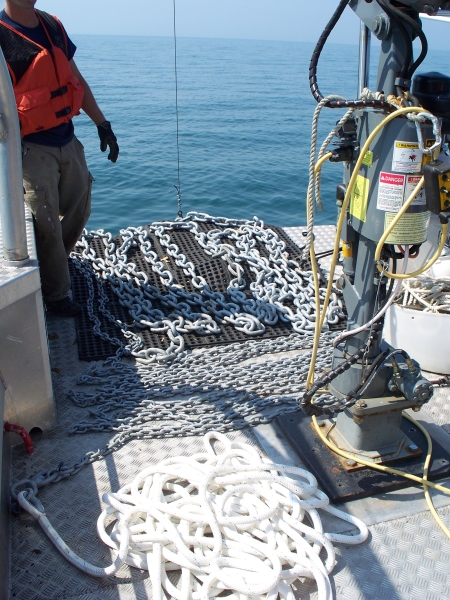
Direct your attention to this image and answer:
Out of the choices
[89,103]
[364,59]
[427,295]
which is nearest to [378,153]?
[364,59]

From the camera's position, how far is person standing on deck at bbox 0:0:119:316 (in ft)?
11.5

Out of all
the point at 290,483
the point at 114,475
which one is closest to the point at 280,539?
the point at 290,483

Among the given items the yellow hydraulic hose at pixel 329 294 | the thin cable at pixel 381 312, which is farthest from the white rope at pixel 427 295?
the thin cable at pixel 381 312

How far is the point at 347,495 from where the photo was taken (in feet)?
8.14

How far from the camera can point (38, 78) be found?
139 inches

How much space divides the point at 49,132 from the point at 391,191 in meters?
2.52

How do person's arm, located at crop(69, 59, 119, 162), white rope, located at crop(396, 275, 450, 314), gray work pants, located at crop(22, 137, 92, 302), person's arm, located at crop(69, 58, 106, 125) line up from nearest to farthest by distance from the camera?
white rope, located at crop(396, 275, 450, 314) → gray work pants, located at crop(22, 137, 92, 302) → person's arm, located at crop(69, 58, 106, 125) → person's arm, located at crop(69, 59, 119, 162)

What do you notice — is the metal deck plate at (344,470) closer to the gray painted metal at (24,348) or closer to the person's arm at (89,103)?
the gray painted metal at (24,348)

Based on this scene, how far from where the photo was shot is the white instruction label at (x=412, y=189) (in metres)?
2.06

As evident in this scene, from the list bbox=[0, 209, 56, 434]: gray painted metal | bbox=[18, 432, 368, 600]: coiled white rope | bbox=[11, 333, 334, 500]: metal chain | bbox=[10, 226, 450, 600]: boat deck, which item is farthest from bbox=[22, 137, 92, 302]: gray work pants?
bbox=[18, 432, 368, 600]: coiled white rope

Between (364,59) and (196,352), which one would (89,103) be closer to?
(196,352)

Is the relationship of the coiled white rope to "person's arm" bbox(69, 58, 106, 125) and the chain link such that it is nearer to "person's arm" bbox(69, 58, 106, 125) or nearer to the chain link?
the chain link

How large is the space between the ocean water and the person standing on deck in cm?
572

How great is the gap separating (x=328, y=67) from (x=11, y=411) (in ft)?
115
